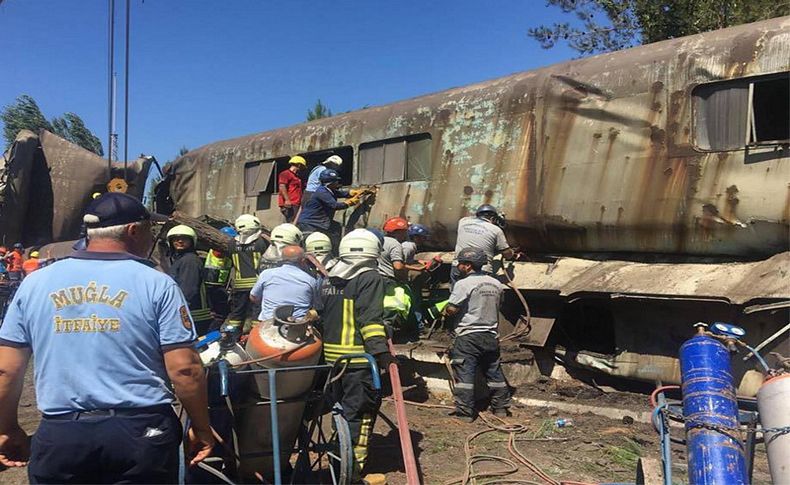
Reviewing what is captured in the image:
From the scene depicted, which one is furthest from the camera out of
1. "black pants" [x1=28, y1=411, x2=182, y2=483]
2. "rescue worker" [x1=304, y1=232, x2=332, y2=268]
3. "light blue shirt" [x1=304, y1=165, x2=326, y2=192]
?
"light blue shirt" [x1=304, y1=165, x2=326, y2=192]

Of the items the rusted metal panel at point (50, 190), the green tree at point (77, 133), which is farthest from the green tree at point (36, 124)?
the rusted metal panel at point (50, 190)

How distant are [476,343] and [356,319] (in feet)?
5.90

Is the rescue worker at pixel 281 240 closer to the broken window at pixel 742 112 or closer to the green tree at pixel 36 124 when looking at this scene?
the broken window at pixel 742 112

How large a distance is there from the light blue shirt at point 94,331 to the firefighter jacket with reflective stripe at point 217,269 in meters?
4.78

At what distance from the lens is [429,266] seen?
7.06 m

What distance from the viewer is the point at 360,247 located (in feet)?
13.9

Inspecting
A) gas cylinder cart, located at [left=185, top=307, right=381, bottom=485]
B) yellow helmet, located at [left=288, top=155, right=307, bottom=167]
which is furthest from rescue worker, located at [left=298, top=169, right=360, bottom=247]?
gas cylinder cart, located at [left=185, top=307, right=381, bottom=485]

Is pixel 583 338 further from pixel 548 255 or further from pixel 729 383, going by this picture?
pixel 729 383

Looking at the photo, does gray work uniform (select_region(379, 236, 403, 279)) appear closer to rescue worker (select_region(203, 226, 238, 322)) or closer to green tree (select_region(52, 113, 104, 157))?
rescue worker (select_region(203, 226, 238, 322))

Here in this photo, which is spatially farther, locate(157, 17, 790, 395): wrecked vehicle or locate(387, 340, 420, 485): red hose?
locate(157, 17, 790, 395): wrecked vehicle

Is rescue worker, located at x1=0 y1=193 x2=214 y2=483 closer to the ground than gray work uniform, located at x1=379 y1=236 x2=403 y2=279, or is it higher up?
closer to the ground

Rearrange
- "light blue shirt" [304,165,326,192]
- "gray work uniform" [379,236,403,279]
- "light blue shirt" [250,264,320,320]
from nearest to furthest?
"light blue shirt" [250,264,320,320], "gray work uniform" [379,236,403,279], "light blue shirt" [304,165,326,192]

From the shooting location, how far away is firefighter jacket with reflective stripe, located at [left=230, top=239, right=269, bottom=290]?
6320 mm

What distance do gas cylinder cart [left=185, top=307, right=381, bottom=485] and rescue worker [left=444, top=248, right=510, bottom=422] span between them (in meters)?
2.14
